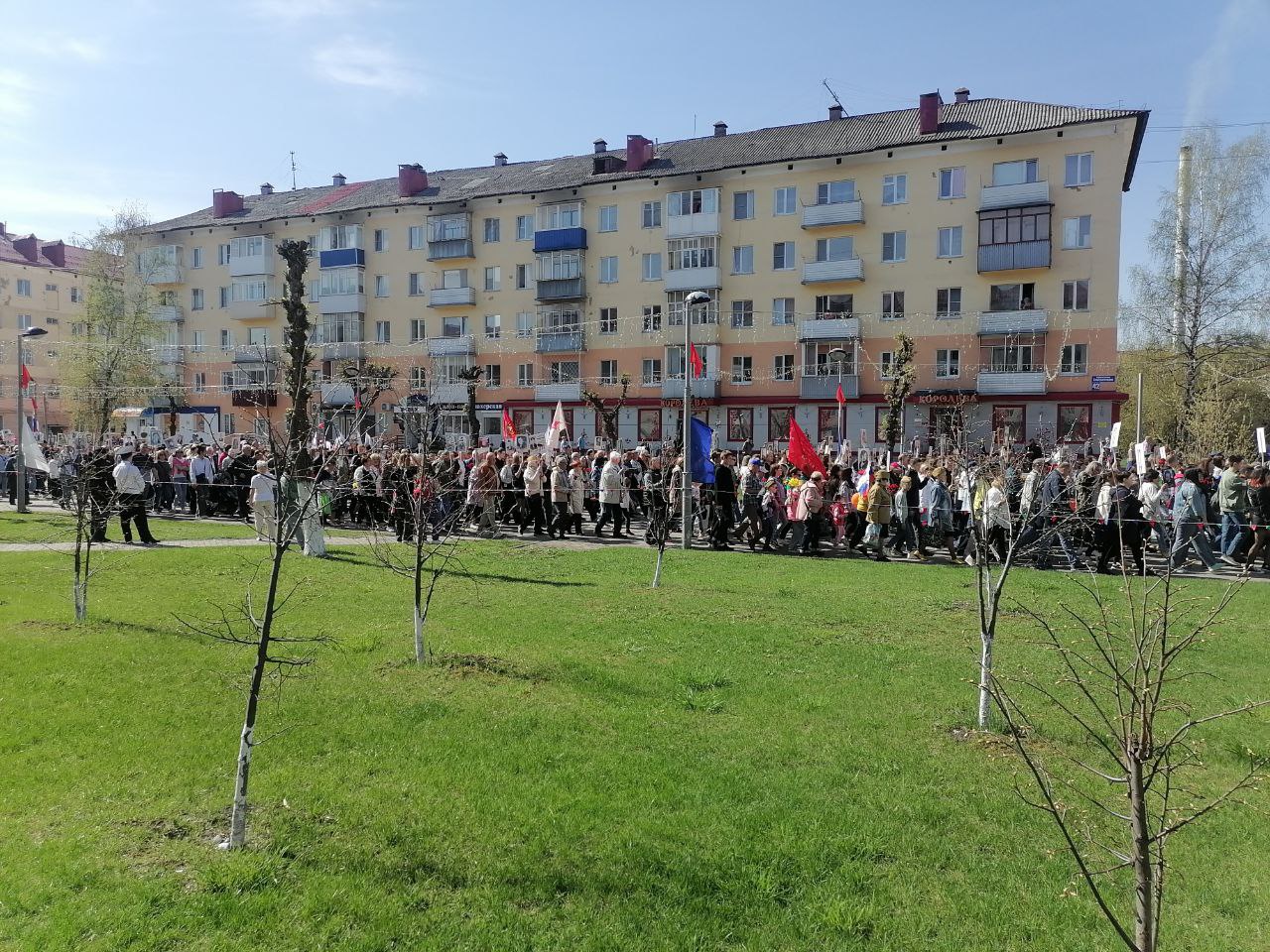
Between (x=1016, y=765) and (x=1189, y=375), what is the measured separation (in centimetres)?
4439

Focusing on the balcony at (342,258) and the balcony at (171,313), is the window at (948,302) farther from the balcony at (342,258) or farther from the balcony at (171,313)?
the balcony at (171,313)

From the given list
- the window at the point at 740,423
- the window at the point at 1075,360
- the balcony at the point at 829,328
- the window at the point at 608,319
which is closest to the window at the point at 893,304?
the balcony at the point at 829,328

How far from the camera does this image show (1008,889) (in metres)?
4.81

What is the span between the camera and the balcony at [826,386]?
4375 centimetres

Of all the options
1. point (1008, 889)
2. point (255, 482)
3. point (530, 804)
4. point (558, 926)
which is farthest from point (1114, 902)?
point (255, 482)

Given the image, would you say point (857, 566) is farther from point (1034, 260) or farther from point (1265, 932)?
point (1034, 260)

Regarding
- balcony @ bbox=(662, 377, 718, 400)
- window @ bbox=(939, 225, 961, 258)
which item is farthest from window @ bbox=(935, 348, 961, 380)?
balcony @ bbox=(662, 377, 718, 400)

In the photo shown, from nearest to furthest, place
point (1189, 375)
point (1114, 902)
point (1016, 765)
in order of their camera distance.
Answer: point (1114, 902) < point (1016, 765) < point (1189, 375)

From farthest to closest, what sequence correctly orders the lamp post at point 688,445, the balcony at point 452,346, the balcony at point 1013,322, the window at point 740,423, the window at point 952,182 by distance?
the balcony at point 452,346 → the window at point 740,423 → the window at point 952,182 → the balcony at point 1013,322 → the lamp post at point 688,445

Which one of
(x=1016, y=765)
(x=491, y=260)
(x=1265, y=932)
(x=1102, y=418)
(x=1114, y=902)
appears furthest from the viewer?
(x=491, y=260)

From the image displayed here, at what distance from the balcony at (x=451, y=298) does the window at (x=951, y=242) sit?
26.8 meters

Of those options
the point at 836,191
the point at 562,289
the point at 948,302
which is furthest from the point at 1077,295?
the point at 562,289

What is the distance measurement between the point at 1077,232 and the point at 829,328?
11657 millimetres

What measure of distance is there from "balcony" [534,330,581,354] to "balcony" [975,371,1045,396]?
21609 millimetres
